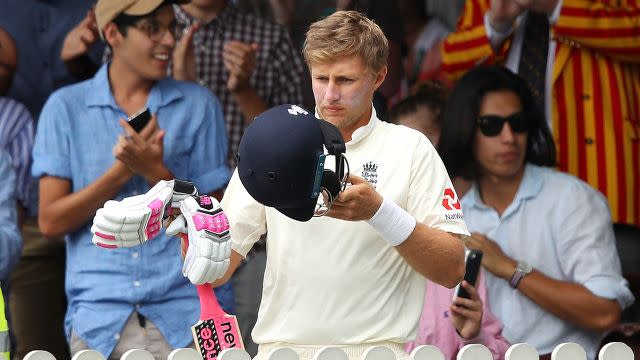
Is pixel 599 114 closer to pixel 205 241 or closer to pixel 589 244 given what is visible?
pixel 589 244

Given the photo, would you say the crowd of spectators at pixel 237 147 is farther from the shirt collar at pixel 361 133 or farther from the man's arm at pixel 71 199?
the shirt collar at pixel 361 133

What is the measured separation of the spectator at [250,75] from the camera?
A: 594 centimetres

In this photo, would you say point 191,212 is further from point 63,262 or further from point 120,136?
point 63,262


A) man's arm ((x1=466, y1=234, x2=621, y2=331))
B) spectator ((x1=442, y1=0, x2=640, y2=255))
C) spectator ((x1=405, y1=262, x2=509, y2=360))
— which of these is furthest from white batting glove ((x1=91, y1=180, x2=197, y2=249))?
spectator ((x1=442, y1=0, x2=640, y2=255))

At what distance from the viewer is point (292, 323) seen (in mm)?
3711

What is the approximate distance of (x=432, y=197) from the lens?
12.1 feet

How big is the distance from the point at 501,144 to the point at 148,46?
4.61 ft

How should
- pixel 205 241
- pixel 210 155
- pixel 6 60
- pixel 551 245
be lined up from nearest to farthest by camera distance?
pixel 205 241
pixel 210 155
pixel 551 245
pixel 6 60

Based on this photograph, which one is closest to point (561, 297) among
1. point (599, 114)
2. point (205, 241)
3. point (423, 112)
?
point (599, 114)

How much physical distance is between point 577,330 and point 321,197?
207 centimetres

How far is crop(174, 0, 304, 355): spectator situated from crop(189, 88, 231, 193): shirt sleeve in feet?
2.63

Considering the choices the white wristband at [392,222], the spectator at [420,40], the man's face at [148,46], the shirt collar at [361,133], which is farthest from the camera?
the spectator at [420,40]

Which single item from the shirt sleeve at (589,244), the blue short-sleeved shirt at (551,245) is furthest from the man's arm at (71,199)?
the shirt sleeve at (589,244)

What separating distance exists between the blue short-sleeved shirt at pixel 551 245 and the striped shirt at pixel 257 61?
119cm
